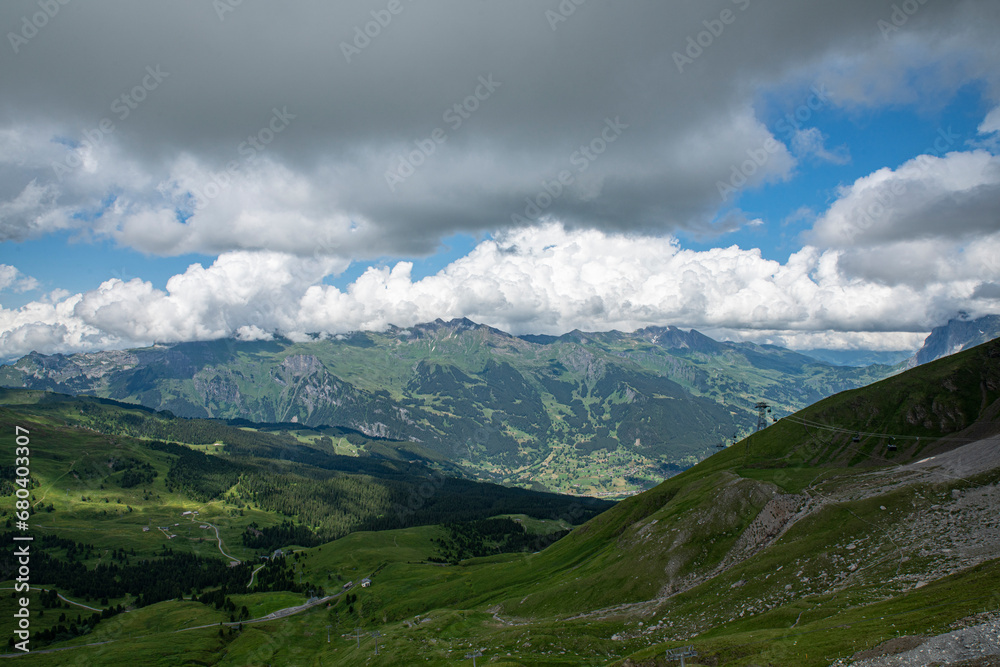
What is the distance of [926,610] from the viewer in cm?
5544

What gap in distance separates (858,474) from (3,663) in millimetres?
230812

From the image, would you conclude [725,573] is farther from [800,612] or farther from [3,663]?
[3,663]

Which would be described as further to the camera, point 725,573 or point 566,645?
point 725,573

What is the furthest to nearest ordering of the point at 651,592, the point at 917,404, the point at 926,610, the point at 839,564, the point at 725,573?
1. the point at 917,404
2. the point at 651,592
3. the point at 725,573
4. the point at 839,564
5. the point at 926,610

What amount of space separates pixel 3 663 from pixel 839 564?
210037 millimetres

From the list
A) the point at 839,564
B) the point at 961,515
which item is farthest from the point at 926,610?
the point at 961,515

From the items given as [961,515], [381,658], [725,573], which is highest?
[961,515]

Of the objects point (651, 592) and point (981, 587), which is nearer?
point (981, 587)

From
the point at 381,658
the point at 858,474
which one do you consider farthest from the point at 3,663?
the point at 858,474

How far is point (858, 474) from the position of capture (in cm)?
11462

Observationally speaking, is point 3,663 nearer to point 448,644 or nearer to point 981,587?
point 448,644

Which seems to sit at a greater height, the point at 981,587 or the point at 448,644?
the point at 981,587

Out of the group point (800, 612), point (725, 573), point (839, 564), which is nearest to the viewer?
point (800, 612)

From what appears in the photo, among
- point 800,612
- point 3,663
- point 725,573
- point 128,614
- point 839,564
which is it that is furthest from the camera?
point 128,614
